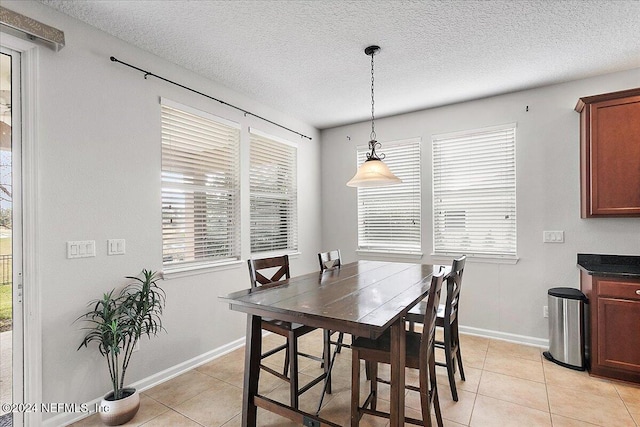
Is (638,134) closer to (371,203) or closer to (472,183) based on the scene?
(472,183)

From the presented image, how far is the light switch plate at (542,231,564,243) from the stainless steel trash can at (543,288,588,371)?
0.55 meters

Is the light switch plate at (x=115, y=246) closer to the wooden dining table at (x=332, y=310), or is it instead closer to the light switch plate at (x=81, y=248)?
the light switch plate at (x=81, y=248)

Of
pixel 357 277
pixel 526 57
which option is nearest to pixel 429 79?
pixel 526 57

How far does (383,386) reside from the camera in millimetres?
2588

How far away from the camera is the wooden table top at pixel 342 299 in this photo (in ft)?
5.21

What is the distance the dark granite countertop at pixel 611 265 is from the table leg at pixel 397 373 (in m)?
2.14

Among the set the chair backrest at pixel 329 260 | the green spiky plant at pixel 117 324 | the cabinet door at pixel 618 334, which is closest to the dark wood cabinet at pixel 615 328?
the cabinet door at pixel 618 334

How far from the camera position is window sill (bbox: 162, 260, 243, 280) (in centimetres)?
282

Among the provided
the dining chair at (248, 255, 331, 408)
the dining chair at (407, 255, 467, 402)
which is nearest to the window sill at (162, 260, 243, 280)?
the dining chair at (248, 255, 331, 408)

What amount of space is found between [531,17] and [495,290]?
8.96 ft

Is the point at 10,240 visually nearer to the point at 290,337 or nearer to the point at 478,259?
the point at 290,337

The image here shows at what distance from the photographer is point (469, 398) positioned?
2395 mm

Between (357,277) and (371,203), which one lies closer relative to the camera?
(357,277)

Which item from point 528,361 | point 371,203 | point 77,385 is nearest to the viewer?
point 77,385
